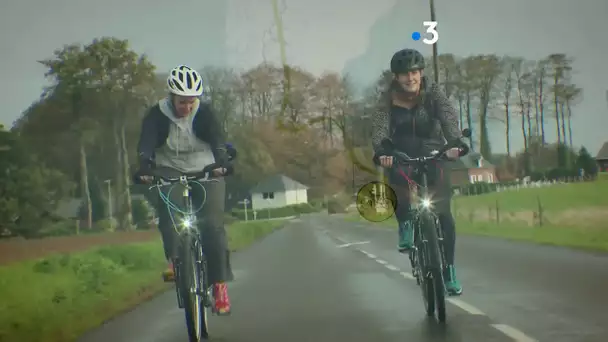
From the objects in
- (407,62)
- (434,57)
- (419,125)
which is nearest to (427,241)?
(419,125)

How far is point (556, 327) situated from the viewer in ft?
15.5

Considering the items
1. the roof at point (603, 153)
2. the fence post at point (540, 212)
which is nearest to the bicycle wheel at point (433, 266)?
the roof at point (603, 153)

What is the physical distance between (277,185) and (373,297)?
4.65 ft

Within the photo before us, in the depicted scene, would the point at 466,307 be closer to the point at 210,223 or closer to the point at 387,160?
the point at 387,160

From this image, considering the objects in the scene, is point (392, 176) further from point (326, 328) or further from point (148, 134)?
point (148, 134)

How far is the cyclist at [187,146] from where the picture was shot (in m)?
5.04

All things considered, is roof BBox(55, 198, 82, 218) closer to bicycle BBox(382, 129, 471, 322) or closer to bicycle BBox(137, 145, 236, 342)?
bicycle BBox(137, 145, 236, 342)

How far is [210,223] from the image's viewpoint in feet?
17.0

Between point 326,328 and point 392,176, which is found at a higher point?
point 392,176

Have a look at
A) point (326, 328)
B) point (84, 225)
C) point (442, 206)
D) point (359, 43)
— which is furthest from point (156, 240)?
point (359, 43)

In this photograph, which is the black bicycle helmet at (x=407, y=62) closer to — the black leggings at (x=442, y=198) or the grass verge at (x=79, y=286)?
the black leggings at (x=442, y=198)

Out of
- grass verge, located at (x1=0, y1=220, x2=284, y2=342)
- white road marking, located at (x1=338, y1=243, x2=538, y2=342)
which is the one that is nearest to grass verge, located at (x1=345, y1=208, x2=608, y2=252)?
white road marking, located at (x1=338, y1=243, x2=538, y2=342)

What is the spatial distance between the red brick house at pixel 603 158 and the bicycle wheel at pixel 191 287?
5541mm

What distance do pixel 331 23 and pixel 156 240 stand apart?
2.88 meters
